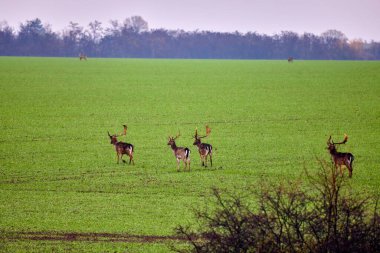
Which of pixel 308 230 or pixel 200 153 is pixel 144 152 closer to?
pixel 200 153

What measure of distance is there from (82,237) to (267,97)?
3769cm

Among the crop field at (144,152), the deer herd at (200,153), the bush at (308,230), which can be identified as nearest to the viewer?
the bush at (308,230)

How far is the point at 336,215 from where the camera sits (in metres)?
9.63

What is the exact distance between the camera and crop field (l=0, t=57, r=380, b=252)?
53.3 ft

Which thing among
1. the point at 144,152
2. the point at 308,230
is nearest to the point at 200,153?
the point at 144,152

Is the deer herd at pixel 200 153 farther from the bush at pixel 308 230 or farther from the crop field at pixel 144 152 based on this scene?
the bush at pixel 308 230

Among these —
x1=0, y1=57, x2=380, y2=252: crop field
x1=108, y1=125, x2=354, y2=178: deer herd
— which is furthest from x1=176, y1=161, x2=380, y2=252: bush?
x1=108, y1=125, x2=354, y2=178: deer herd

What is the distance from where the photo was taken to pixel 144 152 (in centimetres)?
2739

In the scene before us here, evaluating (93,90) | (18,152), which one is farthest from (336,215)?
(93,90)

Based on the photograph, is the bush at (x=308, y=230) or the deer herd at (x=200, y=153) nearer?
the bush at (x=308, y=230)

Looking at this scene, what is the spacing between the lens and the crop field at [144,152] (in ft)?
53.3

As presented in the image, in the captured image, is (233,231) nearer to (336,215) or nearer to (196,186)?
(336,215)

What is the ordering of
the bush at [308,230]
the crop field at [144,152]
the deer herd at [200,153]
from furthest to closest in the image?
1. the deer herd at [200,153]
2. the crop field at [144,152]
3. the bush at [308,230]

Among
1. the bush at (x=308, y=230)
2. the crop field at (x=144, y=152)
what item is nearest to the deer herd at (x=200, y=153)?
the crop field at (x=144, y=152)
